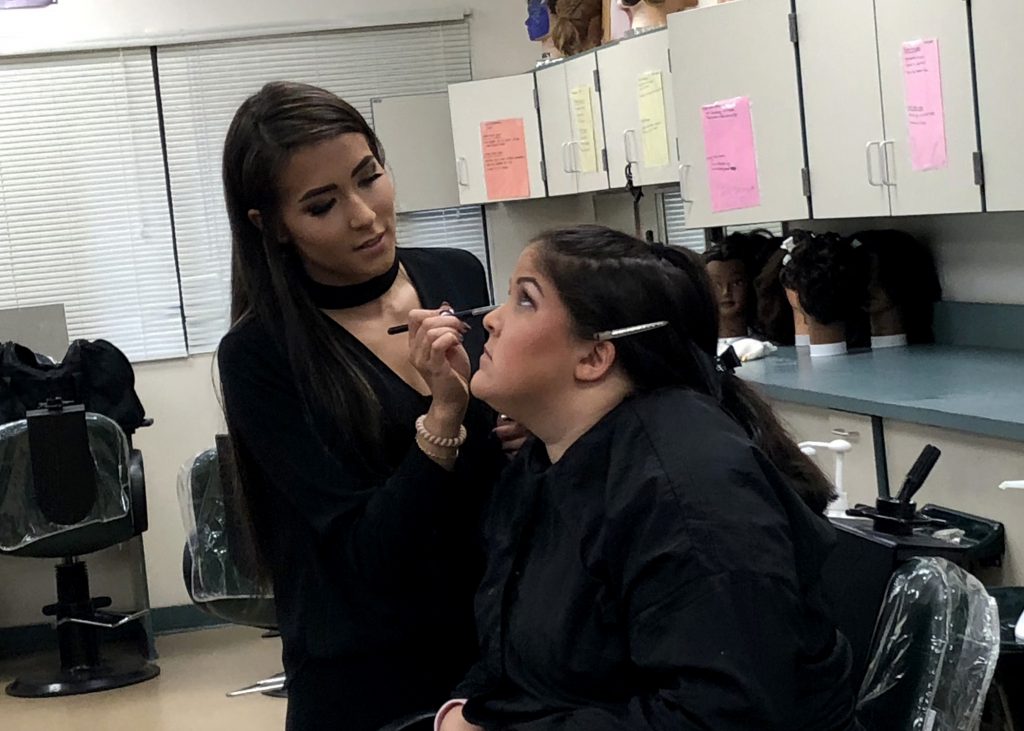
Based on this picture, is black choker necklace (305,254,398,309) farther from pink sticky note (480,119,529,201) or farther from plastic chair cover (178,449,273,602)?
pink sticky note (480,119,529,201)

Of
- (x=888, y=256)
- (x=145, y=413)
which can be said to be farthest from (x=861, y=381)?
(x=145, y=413)

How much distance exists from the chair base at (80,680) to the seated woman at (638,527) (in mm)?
3747

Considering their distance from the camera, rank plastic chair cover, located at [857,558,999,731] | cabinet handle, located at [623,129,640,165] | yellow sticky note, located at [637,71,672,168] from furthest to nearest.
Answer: cabinet handle, located at [623,129,640,165] < yellow sticky note, located at [637,71,672,168] < plastic chair cover, located at [857,558,999,731]

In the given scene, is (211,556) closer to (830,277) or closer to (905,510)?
(830,277)

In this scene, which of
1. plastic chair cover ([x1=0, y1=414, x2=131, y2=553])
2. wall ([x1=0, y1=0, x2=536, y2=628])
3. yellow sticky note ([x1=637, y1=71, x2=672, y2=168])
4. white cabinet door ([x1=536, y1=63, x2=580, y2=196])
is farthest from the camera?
wall ([x1=0, y1=0, x2=536, y2=628])

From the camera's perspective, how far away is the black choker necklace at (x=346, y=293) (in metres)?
1.68

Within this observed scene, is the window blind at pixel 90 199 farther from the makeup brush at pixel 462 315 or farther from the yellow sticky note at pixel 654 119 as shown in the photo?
the makeup brush at pixel 462 315

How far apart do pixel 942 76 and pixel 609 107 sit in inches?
61.9

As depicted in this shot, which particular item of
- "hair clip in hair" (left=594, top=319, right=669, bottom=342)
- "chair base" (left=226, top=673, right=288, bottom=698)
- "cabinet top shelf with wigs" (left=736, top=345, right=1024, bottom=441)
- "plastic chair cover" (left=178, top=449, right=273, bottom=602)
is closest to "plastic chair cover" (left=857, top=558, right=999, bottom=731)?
"hair clip in hair" (left=594, top=319, right=669, bottom=342)

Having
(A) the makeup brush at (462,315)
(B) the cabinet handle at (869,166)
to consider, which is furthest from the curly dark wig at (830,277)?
(A) the makeup brush at (462,315)

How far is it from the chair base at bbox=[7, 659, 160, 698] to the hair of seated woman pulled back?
3923 mm

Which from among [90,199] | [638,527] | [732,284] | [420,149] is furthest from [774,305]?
[638,527]

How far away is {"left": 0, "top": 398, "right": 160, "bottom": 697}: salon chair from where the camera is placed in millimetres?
4672

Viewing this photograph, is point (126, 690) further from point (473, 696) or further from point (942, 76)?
point (473, 696)
